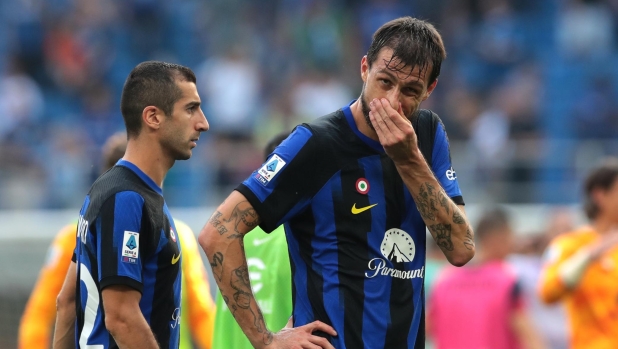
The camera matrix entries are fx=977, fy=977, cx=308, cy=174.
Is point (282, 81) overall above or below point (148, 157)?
above

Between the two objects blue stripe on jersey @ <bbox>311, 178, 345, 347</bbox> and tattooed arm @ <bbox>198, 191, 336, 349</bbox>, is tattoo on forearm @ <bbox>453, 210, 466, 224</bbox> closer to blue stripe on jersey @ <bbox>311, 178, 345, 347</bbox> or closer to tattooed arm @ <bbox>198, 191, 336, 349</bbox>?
blue stripe on jersey @ <bbox>311, 178, 345, 347</bbox>

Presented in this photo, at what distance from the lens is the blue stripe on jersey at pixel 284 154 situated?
11.9 feet

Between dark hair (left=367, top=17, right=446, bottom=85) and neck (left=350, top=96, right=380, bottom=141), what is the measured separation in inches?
7.3

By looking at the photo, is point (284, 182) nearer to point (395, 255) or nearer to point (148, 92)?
point (395, 255)

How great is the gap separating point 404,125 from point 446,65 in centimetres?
1199

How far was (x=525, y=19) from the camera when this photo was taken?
16.4 metres

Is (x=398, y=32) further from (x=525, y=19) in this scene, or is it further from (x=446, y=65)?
(x=525, y=19)

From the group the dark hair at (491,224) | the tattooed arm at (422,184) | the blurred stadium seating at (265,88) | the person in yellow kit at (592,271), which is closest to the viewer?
the tattooed arm at (422,184)

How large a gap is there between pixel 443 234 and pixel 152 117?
1.26 metres

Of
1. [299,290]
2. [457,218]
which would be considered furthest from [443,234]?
[299,290]

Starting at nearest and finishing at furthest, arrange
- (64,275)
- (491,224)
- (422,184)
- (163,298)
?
1. (422,184)
2. (163,298)
3. (64,275)
4. (491,224)

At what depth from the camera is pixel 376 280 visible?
12.0 ft

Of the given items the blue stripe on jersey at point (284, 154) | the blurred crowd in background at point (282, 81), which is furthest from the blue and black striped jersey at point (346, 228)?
the blurred crowd in background at point (282, 81)

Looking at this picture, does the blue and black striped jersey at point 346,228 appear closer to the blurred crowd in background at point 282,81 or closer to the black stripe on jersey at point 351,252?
the black stripe on jersey at point 351,252
